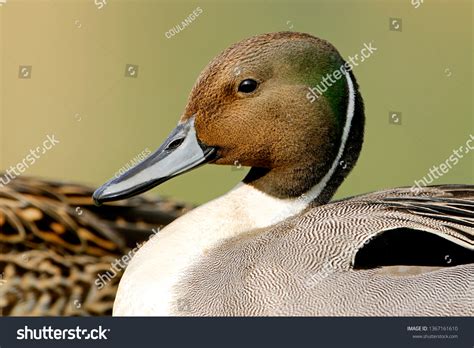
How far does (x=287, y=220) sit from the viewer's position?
3.53 meters

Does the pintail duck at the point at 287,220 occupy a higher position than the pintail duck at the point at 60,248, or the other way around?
the pintail duck at the point at 287,220

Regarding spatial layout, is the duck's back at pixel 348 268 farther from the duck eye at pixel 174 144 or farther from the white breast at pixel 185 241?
the duck eye at pixel 174 144

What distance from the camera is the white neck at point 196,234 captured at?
11.2 feet

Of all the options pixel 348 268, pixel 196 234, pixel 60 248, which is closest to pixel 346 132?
pixel 348 268

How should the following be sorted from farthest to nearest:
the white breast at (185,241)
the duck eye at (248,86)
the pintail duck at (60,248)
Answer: the pintail duck at (60,248)
the duck eye at (248,86)
the white breast at (185,241)

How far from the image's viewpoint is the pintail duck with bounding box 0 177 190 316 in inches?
164

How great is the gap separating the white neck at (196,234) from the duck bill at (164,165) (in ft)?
0.56

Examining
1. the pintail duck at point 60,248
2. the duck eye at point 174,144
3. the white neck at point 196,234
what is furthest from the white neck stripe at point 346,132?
the pintail duck at point 60,248

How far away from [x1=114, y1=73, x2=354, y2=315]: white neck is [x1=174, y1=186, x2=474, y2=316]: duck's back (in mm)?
65

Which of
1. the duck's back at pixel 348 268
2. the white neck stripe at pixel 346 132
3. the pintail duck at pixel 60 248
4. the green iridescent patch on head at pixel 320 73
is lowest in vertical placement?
the pintail duck at pixel 60 248

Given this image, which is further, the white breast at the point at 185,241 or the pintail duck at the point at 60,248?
the pintail duck at the point at 60,248

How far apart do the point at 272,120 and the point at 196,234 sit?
44 cm

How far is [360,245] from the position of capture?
333cm

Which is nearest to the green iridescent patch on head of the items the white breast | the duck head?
the duck head
